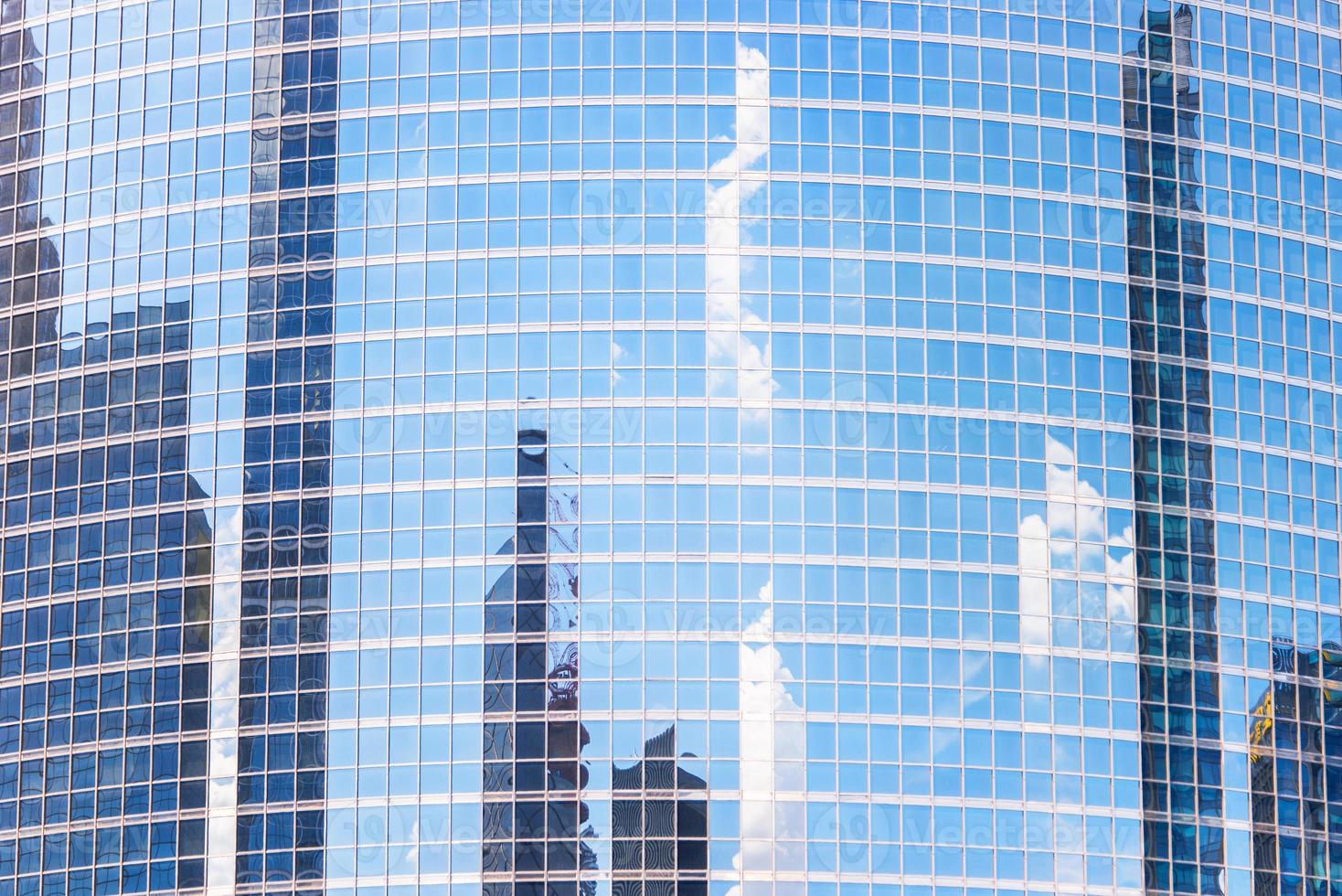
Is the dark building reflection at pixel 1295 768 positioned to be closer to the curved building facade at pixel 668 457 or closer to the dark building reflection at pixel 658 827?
the curved building facade at pixel 668 457

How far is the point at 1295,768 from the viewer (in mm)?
106625

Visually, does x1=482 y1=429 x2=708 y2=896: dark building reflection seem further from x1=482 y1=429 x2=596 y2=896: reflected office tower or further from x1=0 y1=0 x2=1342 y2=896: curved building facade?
x1=0 y1=0 x2=1342 y2=896: curved building facade

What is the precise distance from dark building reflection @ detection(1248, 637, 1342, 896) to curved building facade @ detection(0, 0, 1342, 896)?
22 cm

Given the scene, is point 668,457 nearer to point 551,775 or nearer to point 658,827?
point 551,775

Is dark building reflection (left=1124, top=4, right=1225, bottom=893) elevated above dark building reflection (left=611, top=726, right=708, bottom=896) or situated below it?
above

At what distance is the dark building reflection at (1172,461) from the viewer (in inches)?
4097

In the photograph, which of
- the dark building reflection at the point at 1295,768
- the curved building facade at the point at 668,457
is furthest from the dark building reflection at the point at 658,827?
the dark building reflection at the point at 1295,768

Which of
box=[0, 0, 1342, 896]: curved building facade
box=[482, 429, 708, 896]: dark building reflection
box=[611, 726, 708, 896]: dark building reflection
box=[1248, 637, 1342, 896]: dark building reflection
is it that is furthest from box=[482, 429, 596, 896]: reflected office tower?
box=[1248, 637, 1342, 896]: dark building reflection

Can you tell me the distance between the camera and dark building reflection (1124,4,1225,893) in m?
104

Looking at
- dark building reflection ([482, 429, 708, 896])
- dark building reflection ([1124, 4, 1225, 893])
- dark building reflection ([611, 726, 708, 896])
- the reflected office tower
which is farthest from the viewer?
dark building reflection ([1124, 4, 1225, 893])

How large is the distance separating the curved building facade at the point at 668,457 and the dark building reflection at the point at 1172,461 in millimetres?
218

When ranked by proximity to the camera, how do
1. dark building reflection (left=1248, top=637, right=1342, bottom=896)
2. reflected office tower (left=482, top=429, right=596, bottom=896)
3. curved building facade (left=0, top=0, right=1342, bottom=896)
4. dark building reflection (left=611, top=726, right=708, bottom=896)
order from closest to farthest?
1. dark building reflection (left=611, top=726, right=708, bottom=896)
2. reflected office tower (left=482, top=429, right=596, bottom=896)
3. curved building facade (left=0, top=0, right=1342, bottom=896)
4. dark building reflection (left=1248, top=637, right=1342, bottom=896)

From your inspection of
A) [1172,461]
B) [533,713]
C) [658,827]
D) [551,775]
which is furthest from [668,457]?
[1172,461]

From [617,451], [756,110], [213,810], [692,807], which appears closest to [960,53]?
[756,110]
